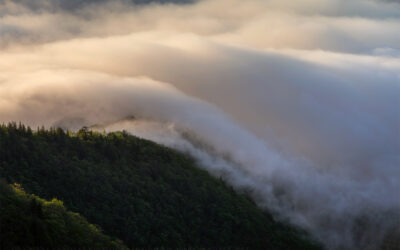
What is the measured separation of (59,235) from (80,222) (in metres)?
30.7

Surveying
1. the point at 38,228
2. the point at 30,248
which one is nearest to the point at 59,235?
the point at 38,228

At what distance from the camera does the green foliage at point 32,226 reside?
382ft

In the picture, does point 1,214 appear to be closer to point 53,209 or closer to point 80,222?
point 53,209

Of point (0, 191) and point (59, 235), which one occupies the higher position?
point (0, 191)

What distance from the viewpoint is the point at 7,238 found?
114m

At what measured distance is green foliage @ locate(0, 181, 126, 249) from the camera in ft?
382

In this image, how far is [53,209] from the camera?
15338cm

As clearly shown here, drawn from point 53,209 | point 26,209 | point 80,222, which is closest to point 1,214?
point 26,209

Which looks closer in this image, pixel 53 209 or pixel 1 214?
pixel 1 214

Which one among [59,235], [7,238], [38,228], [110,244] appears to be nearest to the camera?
[7,238]

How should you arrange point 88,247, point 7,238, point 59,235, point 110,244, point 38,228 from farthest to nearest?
point 110,244 → point 88,247 → point 59,235 → point 38,228 → point 7,238

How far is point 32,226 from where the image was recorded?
12256 centimetres

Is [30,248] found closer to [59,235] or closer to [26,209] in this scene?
[26,209]

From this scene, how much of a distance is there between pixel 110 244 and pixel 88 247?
53.1ft
